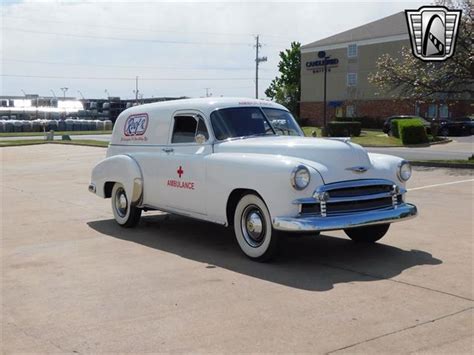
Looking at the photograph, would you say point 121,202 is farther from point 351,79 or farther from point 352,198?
point 351,79

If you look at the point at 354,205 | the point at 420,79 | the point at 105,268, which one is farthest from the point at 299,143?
the point at 420,79

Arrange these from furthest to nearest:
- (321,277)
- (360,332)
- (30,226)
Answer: (30,226), (321,277), (360,332)

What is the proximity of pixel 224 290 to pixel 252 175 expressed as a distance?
1.46 meters

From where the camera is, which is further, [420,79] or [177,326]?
[420,79]

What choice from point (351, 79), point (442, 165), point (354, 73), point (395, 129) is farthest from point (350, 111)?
point (442, 165)

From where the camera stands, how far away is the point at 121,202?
8.95 m

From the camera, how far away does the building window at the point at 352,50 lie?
60469 mm

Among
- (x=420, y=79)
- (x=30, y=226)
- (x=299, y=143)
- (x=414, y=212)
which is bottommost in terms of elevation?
(x=30, y=226)

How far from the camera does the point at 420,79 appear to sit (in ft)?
66.8

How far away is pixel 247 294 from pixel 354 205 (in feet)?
5.63

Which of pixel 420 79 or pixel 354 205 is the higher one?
pixel 420 79

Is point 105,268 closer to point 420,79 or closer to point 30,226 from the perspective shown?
point 30,226

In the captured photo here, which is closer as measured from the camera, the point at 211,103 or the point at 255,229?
the point at 255,229

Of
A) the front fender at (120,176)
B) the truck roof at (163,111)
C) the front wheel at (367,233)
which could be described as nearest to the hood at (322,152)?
the truck roof at (163,111)
